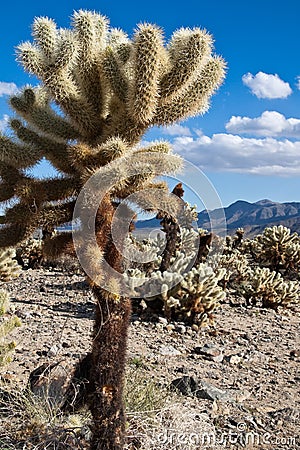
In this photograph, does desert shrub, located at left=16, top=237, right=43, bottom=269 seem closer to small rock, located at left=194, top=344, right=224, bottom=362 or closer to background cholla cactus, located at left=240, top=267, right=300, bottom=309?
background cholla cactus, located at left=240, top=267, right=300, bottom=309

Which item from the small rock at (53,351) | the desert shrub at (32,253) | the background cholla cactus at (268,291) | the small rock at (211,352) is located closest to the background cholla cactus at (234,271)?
the background cholla cactus at (268,291)

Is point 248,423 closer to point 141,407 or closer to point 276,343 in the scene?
point 141,407

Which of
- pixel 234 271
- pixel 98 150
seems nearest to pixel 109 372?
pixel 98 150

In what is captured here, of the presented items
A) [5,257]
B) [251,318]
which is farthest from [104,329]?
[5,257]

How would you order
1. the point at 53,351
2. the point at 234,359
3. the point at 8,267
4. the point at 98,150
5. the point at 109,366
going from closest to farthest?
the point at 98,150
the point at 109,366
the point at 53,351
the point at 234,359
the point at 8,267

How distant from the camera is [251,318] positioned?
929 centimetres

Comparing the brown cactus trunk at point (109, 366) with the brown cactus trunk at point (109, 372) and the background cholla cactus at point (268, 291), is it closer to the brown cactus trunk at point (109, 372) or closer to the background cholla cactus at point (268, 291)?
the brown cactus trunk at point (109, 372)

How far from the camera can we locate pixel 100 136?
11.0 ft

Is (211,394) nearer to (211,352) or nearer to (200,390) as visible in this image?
(200,390)

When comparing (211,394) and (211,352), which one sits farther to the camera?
(211,352)

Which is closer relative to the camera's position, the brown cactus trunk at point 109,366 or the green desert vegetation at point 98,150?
the green desert vegetation at point 98,150

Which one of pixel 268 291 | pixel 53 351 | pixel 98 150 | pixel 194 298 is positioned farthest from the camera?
pixel 268 291

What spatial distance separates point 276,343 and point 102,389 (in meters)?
5.03

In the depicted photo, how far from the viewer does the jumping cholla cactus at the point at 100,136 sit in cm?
312
